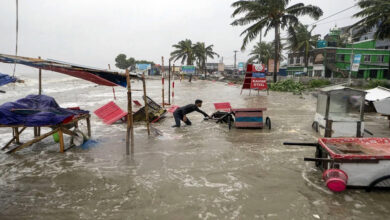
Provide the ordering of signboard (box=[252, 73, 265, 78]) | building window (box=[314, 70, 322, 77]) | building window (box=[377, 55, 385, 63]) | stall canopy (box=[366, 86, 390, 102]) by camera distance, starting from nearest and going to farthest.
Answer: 1. stall canopy (box=[366, 86, 390, 102])
2. signboard (box=[252, 73, 265, 78])
3. building window (box=[377, 55, 385, 63])
4. building window (box=[314, 70, 322, 77])

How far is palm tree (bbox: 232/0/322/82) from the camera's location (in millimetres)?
23844

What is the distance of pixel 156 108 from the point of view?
1169 cm

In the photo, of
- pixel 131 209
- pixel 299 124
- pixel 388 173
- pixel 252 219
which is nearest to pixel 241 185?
pixel 252 219

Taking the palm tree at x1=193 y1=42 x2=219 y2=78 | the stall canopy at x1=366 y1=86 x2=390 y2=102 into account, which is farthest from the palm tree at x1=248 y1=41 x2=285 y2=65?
the stall canopy at x1=366 y1=86 x2=390 y2=102

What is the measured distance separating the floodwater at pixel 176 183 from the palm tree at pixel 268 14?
19.6 m

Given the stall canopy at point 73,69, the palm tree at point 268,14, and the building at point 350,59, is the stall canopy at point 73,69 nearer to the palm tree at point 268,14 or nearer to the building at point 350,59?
the palm tree at point 268,14

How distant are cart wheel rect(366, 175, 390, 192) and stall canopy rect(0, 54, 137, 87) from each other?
5691 mm

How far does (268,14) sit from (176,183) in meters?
23.8

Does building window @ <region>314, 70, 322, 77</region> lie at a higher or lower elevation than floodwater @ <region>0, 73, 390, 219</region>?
higher

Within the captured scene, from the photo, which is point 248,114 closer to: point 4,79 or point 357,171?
point 357,171

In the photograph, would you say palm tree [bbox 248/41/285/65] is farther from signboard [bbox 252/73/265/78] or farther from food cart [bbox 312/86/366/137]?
food cart [bbox 312/86/366/137]

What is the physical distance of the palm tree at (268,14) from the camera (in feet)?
78.2

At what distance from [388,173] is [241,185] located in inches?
97.3

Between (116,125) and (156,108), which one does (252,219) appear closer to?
(116,125)
